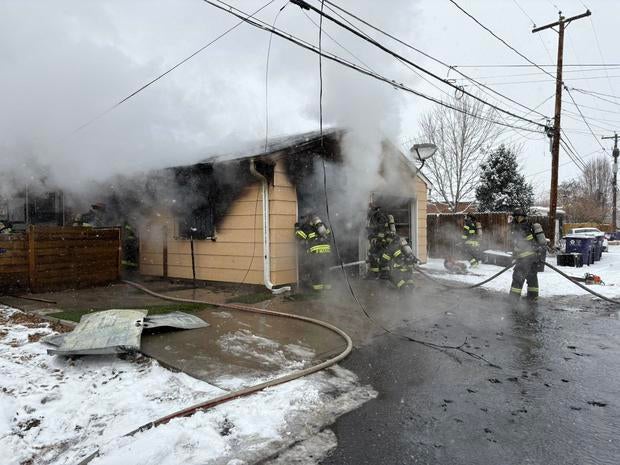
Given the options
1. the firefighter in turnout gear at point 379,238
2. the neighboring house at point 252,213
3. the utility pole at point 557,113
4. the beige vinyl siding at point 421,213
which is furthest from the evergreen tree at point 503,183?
the firefighter in turnout gear at point 379,238

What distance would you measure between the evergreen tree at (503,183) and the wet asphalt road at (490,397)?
1745 centimetres

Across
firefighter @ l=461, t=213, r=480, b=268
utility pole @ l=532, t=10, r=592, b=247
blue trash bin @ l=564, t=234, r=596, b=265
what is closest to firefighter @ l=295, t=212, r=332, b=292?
firefighter @ l=461, t=213, r=480, b=268

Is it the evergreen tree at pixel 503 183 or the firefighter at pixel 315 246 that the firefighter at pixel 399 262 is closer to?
the firefighter at pixel 315 246

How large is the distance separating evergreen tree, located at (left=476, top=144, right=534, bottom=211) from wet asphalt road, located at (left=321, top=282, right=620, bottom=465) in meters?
17.4

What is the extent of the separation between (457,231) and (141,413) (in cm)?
1609

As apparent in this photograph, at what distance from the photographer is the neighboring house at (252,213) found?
774 cm

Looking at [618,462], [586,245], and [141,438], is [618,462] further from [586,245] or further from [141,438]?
[586,245]

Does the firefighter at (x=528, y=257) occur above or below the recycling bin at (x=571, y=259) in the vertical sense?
above

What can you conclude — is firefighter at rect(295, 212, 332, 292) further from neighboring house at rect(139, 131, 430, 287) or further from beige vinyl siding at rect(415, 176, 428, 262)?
beige vinyl siding at rect(415, 176, 428, 262)

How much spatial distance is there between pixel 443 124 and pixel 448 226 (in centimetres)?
912

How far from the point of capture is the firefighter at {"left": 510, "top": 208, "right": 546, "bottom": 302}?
25.0 ft

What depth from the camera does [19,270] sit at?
734 centimetres

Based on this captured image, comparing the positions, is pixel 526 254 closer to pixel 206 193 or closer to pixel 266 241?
pixel 266 241

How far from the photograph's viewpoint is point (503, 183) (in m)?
22.4
